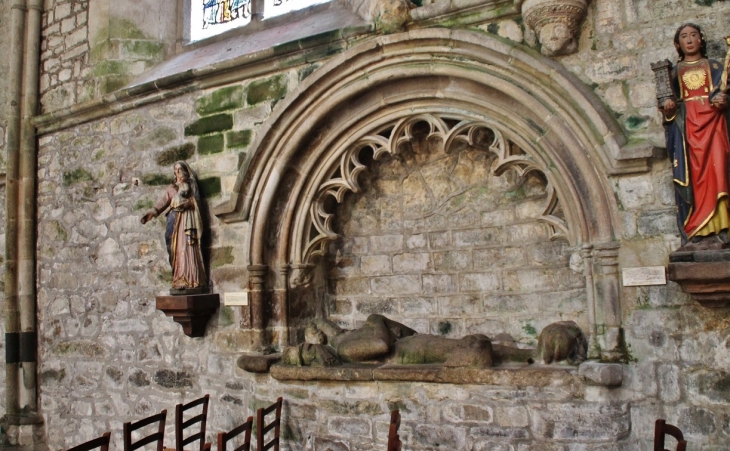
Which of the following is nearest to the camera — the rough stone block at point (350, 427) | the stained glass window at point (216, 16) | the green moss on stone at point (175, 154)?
the rough stone block at point (350, 427)

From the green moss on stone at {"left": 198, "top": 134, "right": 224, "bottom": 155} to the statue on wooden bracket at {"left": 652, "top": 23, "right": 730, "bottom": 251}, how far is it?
3165mm

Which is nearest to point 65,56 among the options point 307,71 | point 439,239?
point 307,71

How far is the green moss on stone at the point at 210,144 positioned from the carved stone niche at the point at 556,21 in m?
2.49

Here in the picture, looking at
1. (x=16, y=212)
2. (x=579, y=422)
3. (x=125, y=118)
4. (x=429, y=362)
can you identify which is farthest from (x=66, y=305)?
(x=579, y=422)

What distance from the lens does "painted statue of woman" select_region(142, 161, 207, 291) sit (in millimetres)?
4988

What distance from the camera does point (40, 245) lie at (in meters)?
6.37

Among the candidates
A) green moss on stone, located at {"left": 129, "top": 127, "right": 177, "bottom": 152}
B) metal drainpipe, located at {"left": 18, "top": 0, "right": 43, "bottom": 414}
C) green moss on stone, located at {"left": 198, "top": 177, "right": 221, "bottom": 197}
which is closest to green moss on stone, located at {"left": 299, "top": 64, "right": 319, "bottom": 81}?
green moss on stone, located at {"left": 198, "top": 177, "right": 221, "bottom": 197}

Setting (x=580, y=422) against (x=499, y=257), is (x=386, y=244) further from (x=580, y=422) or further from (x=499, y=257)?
(x=580, y=422)

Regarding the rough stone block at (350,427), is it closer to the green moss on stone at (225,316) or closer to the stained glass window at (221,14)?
the green moss on stone at (225,316)

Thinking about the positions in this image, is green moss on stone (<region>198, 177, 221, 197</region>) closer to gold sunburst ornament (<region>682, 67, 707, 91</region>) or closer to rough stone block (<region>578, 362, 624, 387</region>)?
rough stone block (<region>578, 362, 624, 387</region>)

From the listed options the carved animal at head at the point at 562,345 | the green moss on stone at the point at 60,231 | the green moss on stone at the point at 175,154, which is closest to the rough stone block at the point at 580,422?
the carved animal at head at the point at 562,345

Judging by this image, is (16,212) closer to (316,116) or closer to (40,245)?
(40,245)

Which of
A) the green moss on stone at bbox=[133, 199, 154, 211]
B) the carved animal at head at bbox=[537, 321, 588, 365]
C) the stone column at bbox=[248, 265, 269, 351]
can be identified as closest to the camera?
the carved animal at head at bbox=[537, 321, 588, 365]

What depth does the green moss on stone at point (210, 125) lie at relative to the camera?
5098mm
